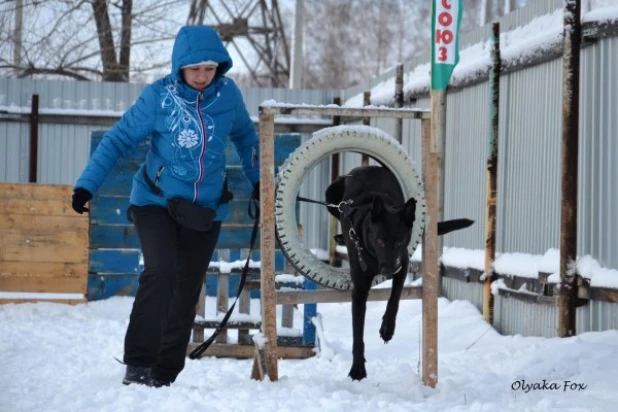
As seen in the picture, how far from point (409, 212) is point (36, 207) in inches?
229

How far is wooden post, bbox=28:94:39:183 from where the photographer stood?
12133 mm

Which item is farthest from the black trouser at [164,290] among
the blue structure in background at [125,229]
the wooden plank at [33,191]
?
the wooden plank at [33,191]

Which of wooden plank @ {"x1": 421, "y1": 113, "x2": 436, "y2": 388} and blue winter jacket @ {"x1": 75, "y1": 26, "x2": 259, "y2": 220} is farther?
wooden plank @ {"x1": 421, "y1": 113, "x2": 436, "y2": 388}

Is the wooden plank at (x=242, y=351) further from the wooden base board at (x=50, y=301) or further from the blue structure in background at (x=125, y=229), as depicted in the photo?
the wooden base board at (x=50, y=301)

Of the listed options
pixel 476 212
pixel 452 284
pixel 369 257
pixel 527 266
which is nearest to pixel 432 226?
pixel 369 257

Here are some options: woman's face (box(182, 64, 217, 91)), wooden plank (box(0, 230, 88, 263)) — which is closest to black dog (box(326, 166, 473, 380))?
woman's face (box(182, 64, 217, 91))

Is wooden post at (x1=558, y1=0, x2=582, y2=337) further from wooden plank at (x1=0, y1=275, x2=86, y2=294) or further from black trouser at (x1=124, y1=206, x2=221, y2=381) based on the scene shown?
wooden plank at (x1=0, y1=275, x2=86, y2=294)

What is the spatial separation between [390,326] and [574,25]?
2.53 metres

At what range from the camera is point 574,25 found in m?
5.80

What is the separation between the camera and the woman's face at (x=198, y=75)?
454 centimetres

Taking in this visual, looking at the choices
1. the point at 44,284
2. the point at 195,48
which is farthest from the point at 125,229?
the point at 195,48

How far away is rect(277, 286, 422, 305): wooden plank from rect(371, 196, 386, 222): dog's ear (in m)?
0.47

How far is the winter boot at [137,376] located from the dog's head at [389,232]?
4.61 ft

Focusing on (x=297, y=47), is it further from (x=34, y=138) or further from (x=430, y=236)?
(x=430, y=236)
